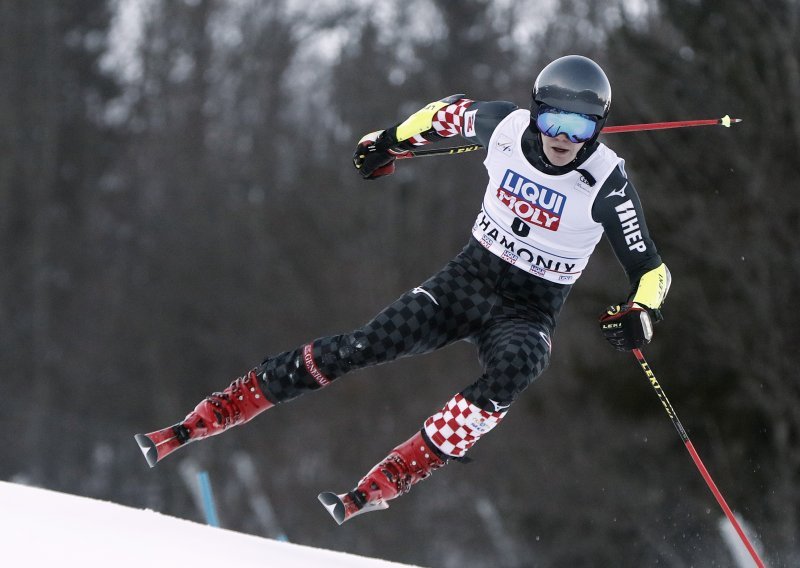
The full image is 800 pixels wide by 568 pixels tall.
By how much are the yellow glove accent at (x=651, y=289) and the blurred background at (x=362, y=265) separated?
26.3 ft

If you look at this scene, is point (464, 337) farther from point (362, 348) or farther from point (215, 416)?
point (215, 416)

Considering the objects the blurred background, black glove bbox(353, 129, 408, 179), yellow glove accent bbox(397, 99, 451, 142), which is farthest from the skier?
the blurred background

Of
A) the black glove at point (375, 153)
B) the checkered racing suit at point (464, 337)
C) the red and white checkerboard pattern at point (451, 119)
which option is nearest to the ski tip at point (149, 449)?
the checkered racing suit at point (464, 337)

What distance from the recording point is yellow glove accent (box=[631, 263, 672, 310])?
15.3 ft

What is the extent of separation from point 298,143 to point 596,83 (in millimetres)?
21745

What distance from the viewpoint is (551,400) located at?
57.6ft

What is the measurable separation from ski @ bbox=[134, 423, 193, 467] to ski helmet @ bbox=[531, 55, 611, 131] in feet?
6.38

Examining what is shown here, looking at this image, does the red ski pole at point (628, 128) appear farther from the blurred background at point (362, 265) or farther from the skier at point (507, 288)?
the blurred background at point (362, 265)

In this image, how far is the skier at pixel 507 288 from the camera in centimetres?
469

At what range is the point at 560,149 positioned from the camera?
4703 mm

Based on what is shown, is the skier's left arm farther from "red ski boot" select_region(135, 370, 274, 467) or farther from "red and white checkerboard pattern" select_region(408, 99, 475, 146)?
"red ski boot" select_region(135, 370, 274, 467)

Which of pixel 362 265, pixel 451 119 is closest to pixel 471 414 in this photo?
pixel 451 119

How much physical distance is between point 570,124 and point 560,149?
0.35ft

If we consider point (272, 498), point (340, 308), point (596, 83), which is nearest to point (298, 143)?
point (340, 308)
